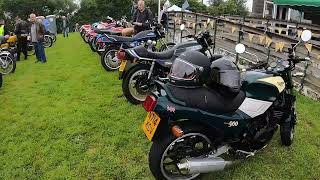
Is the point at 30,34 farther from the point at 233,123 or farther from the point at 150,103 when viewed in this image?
the point at 233,123

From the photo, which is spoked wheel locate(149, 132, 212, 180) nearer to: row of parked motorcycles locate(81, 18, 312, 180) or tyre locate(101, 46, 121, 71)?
row of parked motorcycles locate(81, 18, 312, 180)

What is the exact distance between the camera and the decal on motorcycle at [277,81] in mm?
4230

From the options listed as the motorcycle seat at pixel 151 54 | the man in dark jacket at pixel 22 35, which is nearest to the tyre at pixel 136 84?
the motorcycle seat at pixel 151 54

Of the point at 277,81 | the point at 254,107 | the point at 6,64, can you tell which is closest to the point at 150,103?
the point at 254,107

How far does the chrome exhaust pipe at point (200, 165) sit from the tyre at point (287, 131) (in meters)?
1.34

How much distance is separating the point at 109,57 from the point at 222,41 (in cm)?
325

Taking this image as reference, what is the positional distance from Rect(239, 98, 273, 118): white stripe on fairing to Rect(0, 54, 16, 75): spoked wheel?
8.32 metres

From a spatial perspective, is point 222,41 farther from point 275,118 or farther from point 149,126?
point 149,126

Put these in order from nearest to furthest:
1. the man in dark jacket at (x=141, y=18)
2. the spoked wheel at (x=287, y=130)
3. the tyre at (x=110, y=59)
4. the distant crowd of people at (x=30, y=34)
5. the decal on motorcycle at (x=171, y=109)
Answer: the decal on motorcycle at (x=171, y=109), the spoked wheel at (x=287, y=130), the tyre at (x=110, y=59), the man in dark jacket at (x=141, y=18), the distant crowd of people at (x=30, y=34)

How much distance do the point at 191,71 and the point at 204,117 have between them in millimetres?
484

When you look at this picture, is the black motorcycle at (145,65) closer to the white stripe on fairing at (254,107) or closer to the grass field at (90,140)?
the grass field at (90,140)

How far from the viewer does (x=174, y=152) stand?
3.82m

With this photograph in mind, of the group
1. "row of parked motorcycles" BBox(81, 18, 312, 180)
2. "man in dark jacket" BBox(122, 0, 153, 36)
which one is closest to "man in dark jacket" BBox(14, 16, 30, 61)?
"man in dark jacket" BBox(122, 0, 153, 36)

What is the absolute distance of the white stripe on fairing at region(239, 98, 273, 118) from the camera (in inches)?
160
